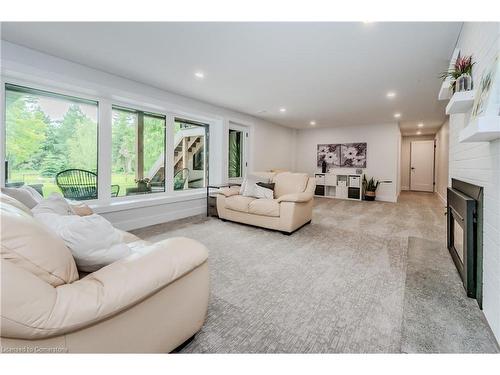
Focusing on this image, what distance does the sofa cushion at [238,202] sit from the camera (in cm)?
386

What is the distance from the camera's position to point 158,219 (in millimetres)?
4191

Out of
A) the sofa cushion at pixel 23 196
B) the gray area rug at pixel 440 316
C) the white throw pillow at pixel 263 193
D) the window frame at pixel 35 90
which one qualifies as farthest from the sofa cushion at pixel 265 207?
the sofa cushion at pixel 23 196

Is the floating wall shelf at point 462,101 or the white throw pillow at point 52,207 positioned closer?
the white throw pillow at point 52,207

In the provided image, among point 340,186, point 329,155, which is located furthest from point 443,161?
point 329,155

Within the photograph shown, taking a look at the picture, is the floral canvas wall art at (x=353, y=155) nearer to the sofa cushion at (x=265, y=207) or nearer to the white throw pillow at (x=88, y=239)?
the sofa cushion at (x=265, y=207)

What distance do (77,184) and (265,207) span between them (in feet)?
8.84

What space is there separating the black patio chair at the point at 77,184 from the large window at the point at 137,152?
0.30 meters

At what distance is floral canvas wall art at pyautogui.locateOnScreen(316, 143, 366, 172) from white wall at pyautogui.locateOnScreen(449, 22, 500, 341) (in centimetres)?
555

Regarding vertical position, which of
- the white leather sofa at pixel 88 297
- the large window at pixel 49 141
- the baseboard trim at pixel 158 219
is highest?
the large window at pixel 49 141

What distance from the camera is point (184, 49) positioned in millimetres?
2678

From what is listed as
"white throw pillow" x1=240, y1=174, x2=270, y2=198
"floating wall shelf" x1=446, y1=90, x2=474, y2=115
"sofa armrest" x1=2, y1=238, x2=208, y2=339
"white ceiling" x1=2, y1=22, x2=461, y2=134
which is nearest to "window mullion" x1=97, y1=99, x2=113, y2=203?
"white ceiling" x1=2, y1=22, x2=461, y2=134
